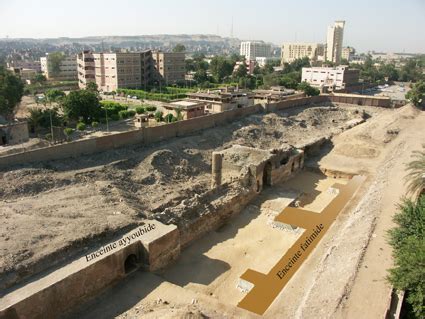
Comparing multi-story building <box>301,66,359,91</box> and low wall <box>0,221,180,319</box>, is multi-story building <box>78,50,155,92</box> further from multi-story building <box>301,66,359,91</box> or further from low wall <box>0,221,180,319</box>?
low wall <box>0,221,180,319</box>

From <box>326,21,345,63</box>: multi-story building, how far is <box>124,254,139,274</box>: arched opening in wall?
119485 mm

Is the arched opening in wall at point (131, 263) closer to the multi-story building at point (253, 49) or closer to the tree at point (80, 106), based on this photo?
the tree at point (80, 106)

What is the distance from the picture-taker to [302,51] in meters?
137

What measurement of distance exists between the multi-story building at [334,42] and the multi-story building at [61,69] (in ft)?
261

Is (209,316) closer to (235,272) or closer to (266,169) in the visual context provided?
(235,272)

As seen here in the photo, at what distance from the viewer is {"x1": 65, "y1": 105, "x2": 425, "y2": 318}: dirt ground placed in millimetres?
11484

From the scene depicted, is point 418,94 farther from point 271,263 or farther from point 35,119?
point 35,119

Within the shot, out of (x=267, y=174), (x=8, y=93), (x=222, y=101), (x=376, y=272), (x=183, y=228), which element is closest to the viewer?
(x=376, y=272)

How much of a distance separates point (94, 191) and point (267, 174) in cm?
1038

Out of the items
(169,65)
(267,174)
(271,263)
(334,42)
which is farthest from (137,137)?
(334,42)

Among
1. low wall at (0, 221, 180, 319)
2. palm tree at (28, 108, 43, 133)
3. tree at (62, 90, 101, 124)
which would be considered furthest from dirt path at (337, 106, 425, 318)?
palm tree at (28, 108, 43, 133)

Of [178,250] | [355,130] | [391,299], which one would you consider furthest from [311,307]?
[355,130]

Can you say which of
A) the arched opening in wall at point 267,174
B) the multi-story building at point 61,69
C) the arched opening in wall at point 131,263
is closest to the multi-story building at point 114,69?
the multi-story building at point 61,69

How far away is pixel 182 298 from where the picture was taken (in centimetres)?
1227
